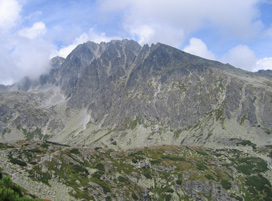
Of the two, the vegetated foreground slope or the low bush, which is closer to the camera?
the vegetated foreground slope

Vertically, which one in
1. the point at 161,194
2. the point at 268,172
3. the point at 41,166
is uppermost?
the point at 268,172

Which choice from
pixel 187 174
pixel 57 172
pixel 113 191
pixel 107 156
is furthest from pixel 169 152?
pixel 57 172

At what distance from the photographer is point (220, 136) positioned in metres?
193

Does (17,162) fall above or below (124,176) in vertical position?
above

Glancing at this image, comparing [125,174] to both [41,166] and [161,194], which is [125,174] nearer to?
[161,194]

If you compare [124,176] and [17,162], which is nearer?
[17,162]

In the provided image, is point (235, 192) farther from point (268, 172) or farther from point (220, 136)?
point (220, 136)

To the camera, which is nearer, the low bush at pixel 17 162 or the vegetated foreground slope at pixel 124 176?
the vegetated foreground slope at pixel 124 176

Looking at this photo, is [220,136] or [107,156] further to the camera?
[220,136]

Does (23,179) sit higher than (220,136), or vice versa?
(220,136)

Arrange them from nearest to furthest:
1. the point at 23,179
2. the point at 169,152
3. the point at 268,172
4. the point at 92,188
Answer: the point at 23,179
the point at 92,188
the point at 268,172
the point at 169,152

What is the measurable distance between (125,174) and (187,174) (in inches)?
1173

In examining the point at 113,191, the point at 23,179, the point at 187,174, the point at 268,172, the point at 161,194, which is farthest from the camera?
the point at 268,172

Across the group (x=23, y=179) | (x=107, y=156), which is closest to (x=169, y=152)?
(x=107, y=156)
